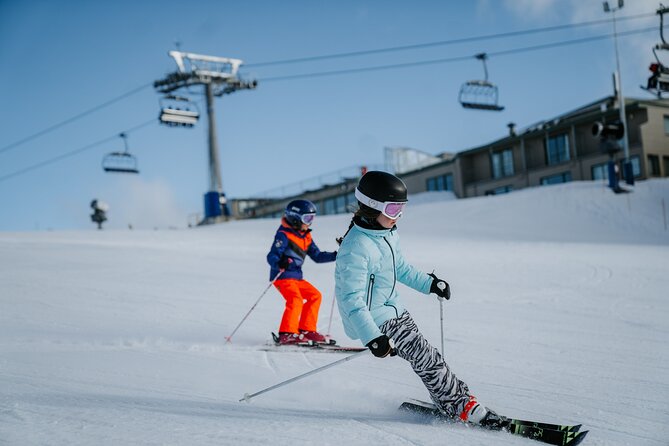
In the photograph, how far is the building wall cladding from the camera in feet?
96.7

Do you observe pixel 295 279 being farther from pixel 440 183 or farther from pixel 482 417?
pixel 440 183

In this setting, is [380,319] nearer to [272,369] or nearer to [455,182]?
[272,369]

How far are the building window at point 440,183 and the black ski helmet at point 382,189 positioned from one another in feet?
123

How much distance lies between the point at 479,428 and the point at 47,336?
4835 millimetres

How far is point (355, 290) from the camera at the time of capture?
10.3ft

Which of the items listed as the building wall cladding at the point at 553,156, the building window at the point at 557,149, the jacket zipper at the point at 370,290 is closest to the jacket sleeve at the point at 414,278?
the jacket zipper at the point at 370,290

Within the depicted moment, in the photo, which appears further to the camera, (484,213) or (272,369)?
(484,213)

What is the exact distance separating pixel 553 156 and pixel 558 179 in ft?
5.42

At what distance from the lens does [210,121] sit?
41.8 meters

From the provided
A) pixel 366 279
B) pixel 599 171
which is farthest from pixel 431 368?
pixel 599 171

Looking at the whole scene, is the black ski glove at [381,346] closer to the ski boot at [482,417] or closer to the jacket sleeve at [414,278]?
the ski boot at [482,417]

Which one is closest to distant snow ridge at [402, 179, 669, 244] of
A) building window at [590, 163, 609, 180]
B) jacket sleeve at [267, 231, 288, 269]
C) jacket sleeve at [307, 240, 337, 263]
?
building window at [590, 163, 609, 180]

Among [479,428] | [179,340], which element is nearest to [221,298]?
[179,340]

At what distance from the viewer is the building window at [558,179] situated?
108 ft
